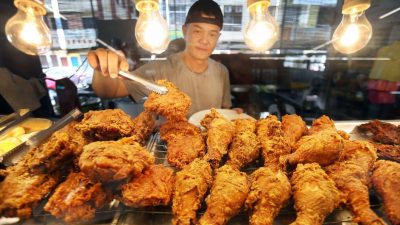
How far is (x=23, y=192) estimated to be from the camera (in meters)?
1.32

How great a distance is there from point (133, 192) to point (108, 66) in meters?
1.35

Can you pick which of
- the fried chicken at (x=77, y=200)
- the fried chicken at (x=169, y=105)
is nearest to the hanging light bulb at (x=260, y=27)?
the fried chicken at (x=169, y=105)

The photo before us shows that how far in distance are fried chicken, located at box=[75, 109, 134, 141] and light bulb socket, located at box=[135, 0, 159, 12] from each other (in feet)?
3.64

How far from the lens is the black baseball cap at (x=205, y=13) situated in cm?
338

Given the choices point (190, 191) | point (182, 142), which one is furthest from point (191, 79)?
point (190, 191)

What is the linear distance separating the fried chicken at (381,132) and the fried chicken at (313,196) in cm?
118

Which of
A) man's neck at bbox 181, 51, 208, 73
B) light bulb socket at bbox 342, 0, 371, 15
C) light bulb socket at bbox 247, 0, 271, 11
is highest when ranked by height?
light bulb socket at bbox 247, 0, 271, 11

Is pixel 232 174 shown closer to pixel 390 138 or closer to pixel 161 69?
pixel 390 138

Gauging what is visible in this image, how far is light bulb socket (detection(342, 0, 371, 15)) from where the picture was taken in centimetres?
202


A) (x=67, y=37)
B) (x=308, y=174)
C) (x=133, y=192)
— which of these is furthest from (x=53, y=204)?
(x=67, y=37)

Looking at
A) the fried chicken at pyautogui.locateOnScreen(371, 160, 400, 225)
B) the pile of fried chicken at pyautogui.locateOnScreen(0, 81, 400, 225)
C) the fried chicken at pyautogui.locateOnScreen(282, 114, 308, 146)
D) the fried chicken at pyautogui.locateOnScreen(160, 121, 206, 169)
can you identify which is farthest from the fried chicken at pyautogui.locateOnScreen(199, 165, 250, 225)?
the fried chicken at pyautogui.locateOnScreen(371, 160, 400, 225)

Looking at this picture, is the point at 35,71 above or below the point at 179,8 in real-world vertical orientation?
below

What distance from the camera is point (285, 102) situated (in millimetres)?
6172

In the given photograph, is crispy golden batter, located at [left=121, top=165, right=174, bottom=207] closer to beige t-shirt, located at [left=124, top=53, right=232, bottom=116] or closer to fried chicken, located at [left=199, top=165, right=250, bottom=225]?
fried chicken, located at [left=199, top=165, right=250, bottom=225]
